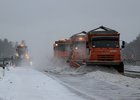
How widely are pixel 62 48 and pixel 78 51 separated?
1100cm

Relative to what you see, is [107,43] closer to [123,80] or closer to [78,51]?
[78,51]

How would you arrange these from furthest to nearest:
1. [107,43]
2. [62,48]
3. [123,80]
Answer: [62,48]
[107,43]
[123,80]

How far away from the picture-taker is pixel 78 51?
44.2 meters

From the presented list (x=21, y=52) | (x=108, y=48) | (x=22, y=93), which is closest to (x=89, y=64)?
(x=108, y=48)

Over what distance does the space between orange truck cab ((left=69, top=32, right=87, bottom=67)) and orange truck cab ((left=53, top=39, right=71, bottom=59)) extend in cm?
553

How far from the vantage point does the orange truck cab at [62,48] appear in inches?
2108

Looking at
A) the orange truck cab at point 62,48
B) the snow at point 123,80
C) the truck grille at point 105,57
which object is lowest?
the snow at point 123,80

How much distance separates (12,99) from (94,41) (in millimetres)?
22637

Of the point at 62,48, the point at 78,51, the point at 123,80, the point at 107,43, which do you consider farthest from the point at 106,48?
the point at 62,48

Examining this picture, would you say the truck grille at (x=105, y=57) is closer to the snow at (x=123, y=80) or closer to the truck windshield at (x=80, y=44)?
the snow at (x=123, y=80)

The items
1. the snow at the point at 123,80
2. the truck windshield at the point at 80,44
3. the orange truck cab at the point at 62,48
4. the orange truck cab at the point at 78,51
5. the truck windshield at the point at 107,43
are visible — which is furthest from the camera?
the orange truck cab at the point at 62,48

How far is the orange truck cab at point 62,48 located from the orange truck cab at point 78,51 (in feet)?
18.1

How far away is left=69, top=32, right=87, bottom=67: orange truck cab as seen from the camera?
41.3 metres

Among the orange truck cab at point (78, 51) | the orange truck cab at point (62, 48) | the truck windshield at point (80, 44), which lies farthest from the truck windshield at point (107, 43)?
the orange truck cab at point (62, 48)
